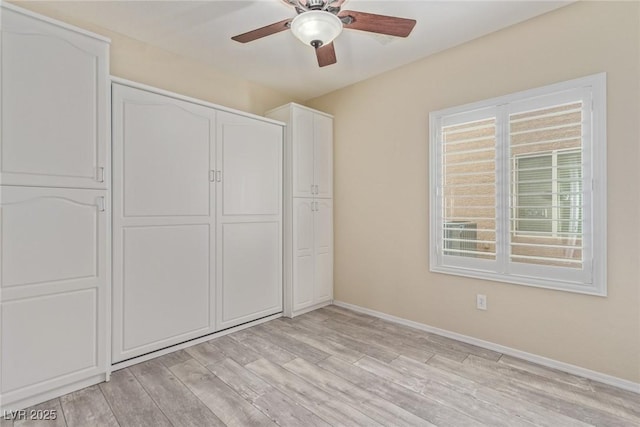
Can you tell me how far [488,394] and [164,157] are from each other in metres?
2.90

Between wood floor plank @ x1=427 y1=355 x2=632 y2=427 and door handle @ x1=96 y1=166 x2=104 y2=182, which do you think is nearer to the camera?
wood floor plank @ x1=427 y1=355 x2=632 y2=427

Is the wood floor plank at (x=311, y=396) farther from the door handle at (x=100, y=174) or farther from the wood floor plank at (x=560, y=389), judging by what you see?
the door handle at (x=100, y=174)

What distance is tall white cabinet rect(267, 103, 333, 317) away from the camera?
3467mm

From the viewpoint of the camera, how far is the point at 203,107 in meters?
2.79

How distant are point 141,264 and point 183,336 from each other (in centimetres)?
73

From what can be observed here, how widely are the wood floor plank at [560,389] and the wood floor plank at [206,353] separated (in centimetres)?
196

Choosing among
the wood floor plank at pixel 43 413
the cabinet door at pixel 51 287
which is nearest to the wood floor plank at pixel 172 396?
the cabinet door at pixel 51 287

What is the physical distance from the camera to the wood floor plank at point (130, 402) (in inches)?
69.3

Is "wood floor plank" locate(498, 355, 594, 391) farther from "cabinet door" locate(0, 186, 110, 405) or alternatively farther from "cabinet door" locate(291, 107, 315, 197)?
"cabinet door" locate(0, 186, 110, 405)

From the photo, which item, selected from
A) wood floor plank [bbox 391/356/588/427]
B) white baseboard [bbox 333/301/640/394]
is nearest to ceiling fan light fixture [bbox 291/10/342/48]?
wood floor plank [bbox 391/356/588/427]

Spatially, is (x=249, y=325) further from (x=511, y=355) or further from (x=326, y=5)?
(x=326, y=5)

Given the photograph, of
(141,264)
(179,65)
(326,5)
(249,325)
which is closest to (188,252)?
(141,264)

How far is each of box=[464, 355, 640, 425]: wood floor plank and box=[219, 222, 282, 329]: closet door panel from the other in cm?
194

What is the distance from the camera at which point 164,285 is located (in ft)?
8.32
